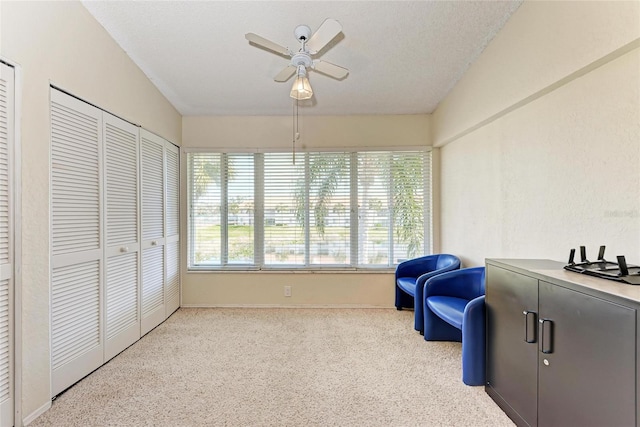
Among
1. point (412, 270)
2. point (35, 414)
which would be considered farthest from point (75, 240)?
point (412, 270)

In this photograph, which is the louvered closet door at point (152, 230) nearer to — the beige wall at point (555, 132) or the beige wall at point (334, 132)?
the beige wall at point (334, 132)

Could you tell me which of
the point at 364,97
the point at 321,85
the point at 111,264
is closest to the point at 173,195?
the point at 111,264

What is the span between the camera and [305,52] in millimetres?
2123

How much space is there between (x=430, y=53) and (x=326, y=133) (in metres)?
1.57

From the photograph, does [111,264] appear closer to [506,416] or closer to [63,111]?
[63,111]

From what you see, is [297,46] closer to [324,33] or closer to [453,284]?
[324,33]

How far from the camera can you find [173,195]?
3.71m

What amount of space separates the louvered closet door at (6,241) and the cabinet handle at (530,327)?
3.01 meters

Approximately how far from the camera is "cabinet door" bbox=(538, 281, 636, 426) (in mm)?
1116

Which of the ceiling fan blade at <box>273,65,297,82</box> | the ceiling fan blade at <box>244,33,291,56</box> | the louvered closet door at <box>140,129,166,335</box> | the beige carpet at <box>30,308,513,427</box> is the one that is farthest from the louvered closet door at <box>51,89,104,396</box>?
the ceiling fan blade at <box>273,65,297,82</box>

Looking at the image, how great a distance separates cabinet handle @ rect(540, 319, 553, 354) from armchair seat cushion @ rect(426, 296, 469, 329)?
748 millimetres

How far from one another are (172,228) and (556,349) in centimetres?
382

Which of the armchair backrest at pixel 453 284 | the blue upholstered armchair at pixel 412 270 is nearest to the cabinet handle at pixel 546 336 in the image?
the armchair backrest at pixel 453 284

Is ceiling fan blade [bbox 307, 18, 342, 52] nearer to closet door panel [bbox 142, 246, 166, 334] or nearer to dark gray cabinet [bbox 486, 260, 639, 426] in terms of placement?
dark gray cabinet [bbox 486, 260, 639, 426]
